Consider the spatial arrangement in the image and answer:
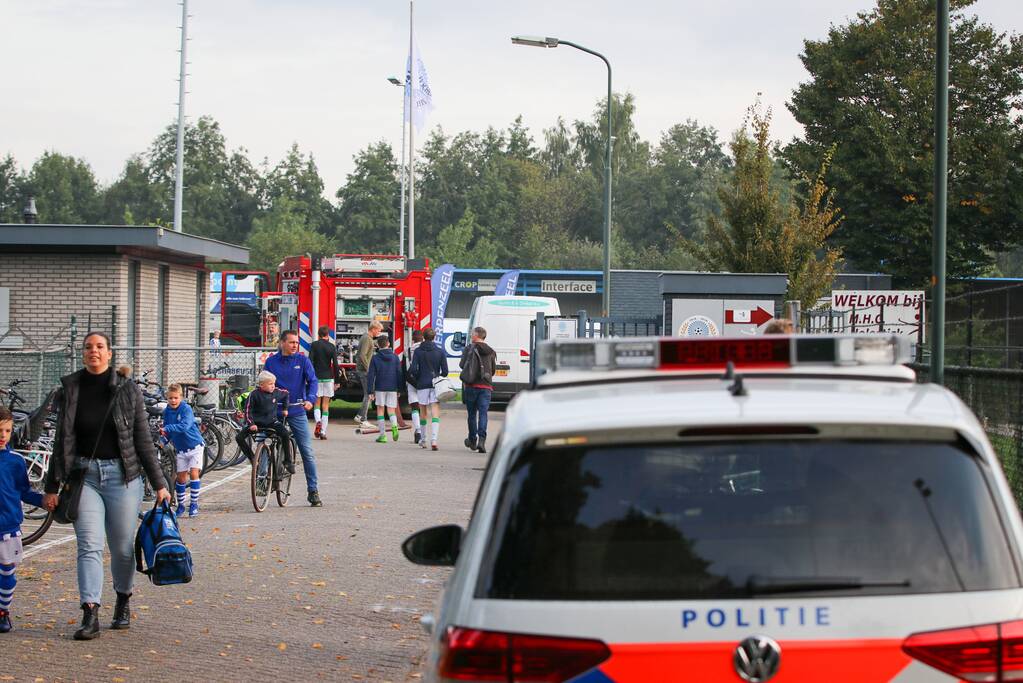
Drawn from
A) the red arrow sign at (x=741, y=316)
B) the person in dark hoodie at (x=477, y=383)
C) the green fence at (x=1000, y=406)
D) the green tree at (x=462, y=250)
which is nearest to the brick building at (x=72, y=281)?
the person in dark hoodie at (x=477, y=383)

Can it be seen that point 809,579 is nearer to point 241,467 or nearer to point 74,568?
point 74,568

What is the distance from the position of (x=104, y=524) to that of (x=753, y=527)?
5936 millimetres

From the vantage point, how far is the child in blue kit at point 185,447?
13.5m

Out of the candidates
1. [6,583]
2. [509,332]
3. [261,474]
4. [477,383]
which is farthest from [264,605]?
[509,332]

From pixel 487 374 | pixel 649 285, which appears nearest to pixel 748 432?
pixel 487 374

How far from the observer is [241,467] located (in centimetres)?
1900

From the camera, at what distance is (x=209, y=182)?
370 feet

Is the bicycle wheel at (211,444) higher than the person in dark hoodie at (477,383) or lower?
lower

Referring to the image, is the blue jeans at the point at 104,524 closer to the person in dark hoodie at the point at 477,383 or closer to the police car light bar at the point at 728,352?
the police car light bar at the point at 728,352

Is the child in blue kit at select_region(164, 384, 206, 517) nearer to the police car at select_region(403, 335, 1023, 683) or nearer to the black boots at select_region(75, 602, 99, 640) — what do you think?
the black boots at select_region(75, 602, 99, 640)

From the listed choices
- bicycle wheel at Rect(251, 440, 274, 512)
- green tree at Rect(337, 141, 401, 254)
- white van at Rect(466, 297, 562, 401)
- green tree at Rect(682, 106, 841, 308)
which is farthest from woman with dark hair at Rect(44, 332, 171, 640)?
green tree at Rect(337, 141, 401, 254)

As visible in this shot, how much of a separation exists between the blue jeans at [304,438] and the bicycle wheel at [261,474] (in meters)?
0.34

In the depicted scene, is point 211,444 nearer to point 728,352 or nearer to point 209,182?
point 728,352

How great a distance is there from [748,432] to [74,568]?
8.26 meters
